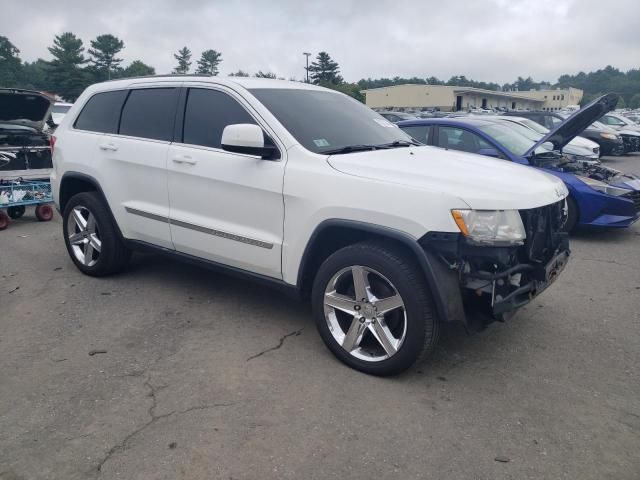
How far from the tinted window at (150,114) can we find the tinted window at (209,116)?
0.21 metres

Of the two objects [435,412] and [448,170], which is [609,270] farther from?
[435,412]

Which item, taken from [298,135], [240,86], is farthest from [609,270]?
[240,86]

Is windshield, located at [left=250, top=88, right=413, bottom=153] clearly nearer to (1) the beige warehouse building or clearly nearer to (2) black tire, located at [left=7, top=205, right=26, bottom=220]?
(2) black tire, located at [left=7, top=205, right=26, bottom=220]

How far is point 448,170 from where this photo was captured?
3.43m

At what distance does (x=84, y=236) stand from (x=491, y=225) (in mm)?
3977

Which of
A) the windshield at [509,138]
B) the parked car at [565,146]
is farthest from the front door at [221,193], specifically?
the parked car at [565,146]

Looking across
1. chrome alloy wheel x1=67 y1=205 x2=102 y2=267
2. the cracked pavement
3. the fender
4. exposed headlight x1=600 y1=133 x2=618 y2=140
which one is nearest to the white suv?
the fender

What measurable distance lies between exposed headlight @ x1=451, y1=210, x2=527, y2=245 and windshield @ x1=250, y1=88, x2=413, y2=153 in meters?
1.19

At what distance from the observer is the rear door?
4.41 metres

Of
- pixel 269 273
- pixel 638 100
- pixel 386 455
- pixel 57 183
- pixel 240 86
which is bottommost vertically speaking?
pixel 386 455

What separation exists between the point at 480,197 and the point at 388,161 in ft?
2.48

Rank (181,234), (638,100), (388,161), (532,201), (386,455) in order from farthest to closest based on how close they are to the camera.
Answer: (638,100), (181,234), (388,161), (532,201), (386,455)

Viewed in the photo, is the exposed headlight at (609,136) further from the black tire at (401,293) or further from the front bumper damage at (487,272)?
the black tire at (401,293)

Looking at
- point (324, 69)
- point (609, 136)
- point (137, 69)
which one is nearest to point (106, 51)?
point (137, 69)
